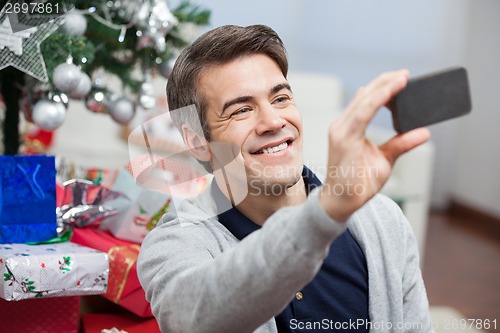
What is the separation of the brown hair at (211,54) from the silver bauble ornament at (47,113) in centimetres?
55

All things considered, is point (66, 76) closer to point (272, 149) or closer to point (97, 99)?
point (97, 99)

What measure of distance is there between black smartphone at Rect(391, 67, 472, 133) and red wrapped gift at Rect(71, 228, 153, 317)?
2.53ft

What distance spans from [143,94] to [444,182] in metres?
3.17

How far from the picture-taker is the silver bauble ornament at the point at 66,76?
5.22ft

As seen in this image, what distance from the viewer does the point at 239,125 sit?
1.11m

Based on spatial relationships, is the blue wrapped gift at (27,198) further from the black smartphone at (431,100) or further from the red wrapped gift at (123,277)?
the black smartphone at (431,100)

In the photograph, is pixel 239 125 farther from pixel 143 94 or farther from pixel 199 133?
pixel 143 94

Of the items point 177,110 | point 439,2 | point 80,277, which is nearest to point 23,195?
point 80,277

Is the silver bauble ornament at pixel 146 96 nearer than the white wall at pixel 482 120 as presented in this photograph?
Yes

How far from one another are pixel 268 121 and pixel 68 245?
52cm

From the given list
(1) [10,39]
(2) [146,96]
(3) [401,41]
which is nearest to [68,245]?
(1) [10,39]

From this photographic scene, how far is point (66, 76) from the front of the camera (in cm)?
159

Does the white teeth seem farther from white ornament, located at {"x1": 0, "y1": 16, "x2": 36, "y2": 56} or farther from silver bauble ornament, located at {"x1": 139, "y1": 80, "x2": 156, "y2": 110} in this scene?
silver bauble ornament, located at {"x1": 139, "y1": 80, "x2": 156, "y2": 110}

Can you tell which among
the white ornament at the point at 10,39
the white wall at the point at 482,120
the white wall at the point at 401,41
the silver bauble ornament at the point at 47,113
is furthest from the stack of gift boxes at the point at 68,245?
the white wall at the point at 482,120
